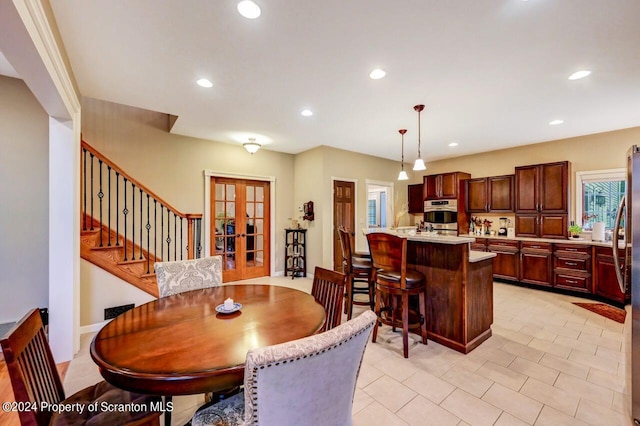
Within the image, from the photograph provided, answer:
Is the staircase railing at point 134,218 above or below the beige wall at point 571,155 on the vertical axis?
below

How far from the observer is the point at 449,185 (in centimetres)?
610

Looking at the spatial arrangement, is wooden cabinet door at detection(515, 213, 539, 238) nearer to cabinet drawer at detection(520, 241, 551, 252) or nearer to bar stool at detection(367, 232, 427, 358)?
cabinet drawer at detection(520, 241, 551, 252)

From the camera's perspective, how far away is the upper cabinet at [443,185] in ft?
19.6

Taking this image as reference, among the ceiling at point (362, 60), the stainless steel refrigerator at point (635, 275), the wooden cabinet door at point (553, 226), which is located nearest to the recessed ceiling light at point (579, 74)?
the ceiling at point (362, 60)

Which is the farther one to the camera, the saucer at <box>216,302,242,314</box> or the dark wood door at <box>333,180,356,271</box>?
the dark wood door at <box>333,180,356,271</box>

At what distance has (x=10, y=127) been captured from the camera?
285 cm

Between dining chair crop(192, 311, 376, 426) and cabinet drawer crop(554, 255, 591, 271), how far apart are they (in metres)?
5.12

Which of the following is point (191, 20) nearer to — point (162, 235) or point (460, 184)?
point (162, 235)

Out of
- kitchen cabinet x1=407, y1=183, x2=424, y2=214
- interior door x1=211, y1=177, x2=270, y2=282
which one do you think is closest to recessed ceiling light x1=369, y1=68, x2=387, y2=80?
interior door x1=211, y1=177, x2=270, y2=282

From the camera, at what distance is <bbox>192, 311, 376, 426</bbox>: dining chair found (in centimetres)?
81

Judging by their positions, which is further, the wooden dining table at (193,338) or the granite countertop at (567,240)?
the granite countertop at (567,240)

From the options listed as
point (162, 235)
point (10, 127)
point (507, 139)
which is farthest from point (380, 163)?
point (10, 127)

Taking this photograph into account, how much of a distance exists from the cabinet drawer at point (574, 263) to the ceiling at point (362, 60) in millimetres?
2125

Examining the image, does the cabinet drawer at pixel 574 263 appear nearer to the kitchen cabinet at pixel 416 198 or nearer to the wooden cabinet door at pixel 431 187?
the wooden cabinet door at pixel 431 187
